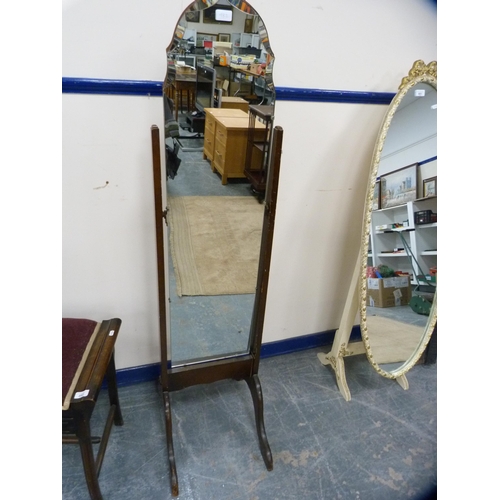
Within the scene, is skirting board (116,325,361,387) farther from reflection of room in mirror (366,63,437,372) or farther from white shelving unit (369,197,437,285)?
white shelving unit (369,197,437,285)

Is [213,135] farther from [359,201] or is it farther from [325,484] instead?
[325,484]

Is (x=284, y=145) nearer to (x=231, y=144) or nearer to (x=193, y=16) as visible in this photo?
(x=231, y=144)

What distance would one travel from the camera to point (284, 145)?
161 centimetres

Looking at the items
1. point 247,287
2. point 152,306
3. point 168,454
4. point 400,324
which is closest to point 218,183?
point 247,287

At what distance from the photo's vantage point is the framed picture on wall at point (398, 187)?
162 cm

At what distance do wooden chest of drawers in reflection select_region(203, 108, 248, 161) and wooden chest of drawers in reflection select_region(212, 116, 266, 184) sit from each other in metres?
0.01

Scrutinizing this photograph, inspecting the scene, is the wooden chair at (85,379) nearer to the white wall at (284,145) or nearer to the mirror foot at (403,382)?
the white wall at (284,145)

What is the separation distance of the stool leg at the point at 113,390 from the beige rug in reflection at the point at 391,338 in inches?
42.3

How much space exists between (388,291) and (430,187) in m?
0.47

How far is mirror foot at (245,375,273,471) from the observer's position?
4.87 feet

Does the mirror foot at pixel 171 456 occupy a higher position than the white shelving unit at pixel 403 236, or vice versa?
the white shelving unit at pixel 403 236

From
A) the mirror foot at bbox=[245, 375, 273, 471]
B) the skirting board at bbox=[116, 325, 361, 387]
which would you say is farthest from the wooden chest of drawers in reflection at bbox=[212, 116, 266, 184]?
the skirting board at bbox=[116, 325, 361, 387]

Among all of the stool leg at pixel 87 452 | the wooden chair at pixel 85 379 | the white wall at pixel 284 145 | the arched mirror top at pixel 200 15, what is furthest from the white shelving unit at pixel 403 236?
the stool leg at pixel 87 452

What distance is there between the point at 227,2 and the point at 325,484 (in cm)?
163
